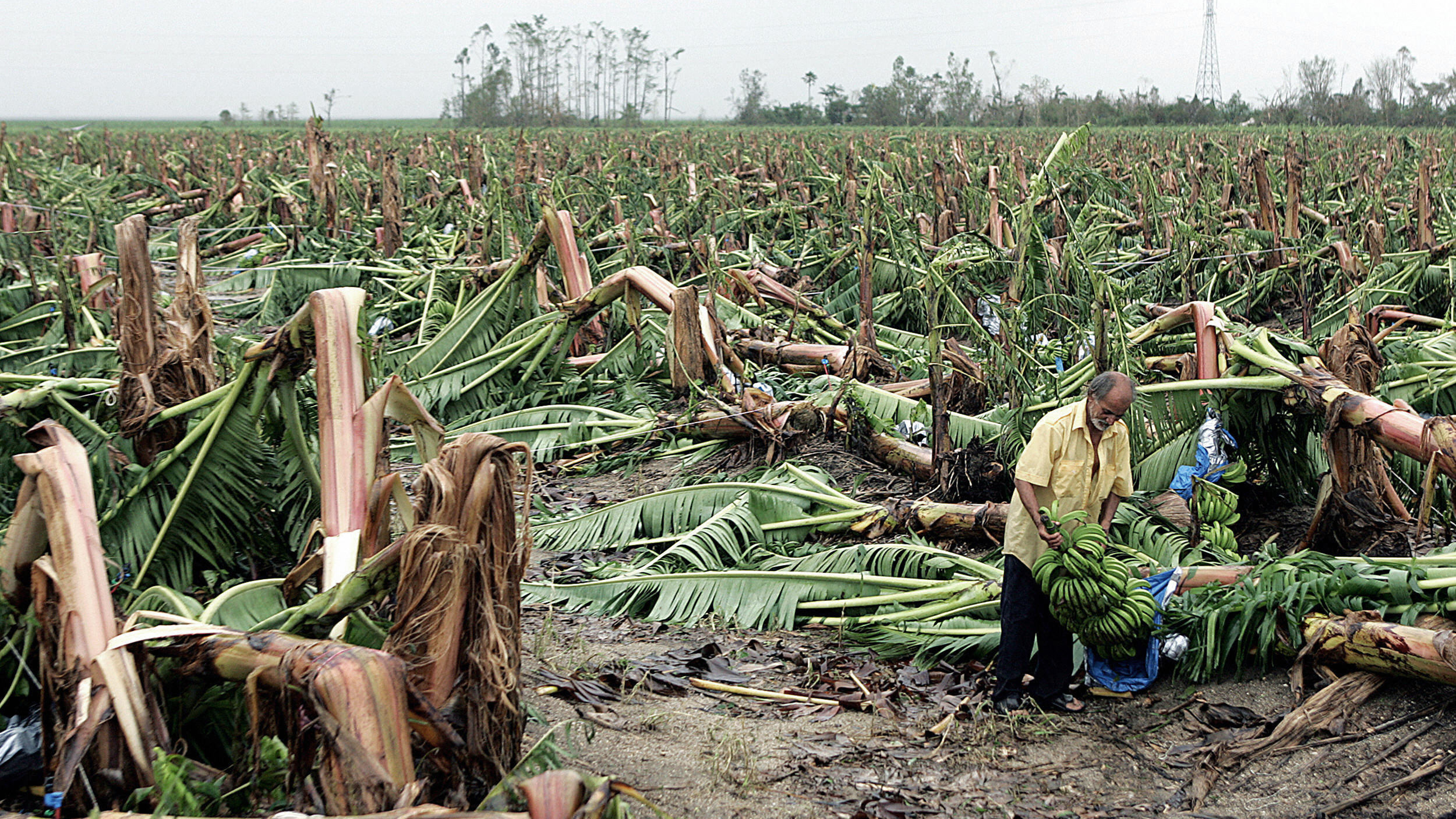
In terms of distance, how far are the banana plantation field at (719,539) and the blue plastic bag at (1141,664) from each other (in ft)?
0.07

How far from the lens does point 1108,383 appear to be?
405 cm

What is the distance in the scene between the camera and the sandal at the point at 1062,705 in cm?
420

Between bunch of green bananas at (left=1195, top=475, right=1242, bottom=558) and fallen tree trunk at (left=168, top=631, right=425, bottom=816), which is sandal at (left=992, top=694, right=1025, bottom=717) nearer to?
bunch of green bananas at (left=1195, top=475, right=1242, bottom=558)

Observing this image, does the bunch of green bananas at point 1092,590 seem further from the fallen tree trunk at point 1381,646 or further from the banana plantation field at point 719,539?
the fallen tree trunk at point 1381,646

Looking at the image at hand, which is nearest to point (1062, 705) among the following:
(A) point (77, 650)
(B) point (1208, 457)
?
(B) point (1208, 457)

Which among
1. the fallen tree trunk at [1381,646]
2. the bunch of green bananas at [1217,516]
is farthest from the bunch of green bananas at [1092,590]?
the bunch of green bananas at [1217,516]

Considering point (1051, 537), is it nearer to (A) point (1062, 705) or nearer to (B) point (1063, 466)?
(B) point (1063, 466)

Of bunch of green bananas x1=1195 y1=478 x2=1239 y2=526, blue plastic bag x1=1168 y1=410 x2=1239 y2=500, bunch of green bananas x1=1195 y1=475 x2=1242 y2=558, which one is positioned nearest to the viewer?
A: bunch of green bananas x1=1195 y1=475 x2=1242 y2=558

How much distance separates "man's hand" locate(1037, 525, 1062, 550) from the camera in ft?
13.3

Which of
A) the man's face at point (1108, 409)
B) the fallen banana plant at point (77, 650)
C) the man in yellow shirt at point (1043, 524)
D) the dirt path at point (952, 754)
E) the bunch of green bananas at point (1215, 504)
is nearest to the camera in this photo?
the fallen banana plant at point (77, 650)

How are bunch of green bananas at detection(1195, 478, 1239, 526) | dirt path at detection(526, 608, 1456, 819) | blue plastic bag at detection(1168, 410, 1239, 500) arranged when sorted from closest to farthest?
dirt path at detection(526, 608, 1456, 819) → bunch of green bananas at detection(1195, 478, 1239, 526) → blue plastic bag at detection(1168, 410, 1239, 500)

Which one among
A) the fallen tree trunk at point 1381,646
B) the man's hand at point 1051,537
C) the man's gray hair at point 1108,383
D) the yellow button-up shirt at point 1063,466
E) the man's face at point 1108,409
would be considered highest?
the man's gray hair at point 1108,383

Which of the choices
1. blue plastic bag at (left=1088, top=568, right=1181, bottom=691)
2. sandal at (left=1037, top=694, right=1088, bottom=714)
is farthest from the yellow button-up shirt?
sandal at (left=1037, top=694, right=1088, bottom=714)

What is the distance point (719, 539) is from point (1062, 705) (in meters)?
1.84
